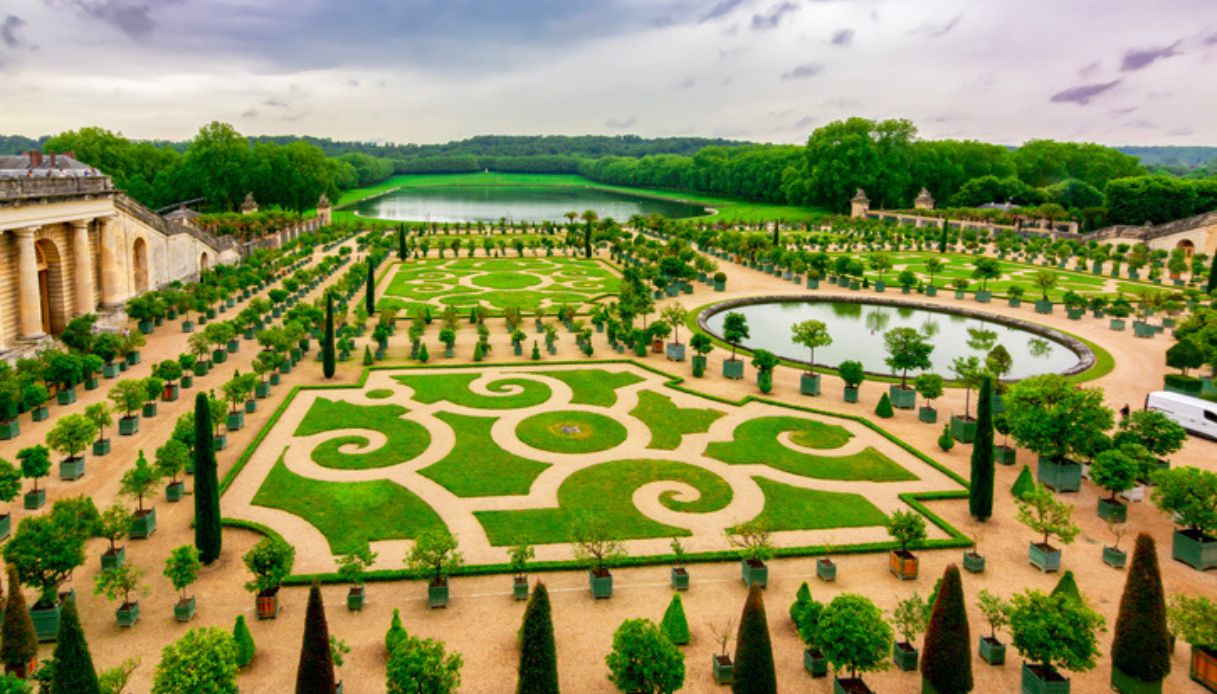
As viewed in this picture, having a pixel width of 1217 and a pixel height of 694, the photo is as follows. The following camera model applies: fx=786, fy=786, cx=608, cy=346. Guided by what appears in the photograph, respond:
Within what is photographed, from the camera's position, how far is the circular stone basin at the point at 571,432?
29.9 meters

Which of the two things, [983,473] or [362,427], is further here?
[362,427]

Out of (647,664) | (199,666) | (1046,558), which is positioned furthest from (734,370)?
(199,666)

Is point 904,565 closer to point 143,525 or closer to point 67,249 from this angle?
point 143,525

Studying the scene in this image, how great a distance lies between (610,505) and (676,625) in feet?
25.1

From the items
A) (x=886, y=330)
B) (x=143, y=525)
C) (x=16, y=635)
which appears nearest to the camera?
(x=16, y=635)

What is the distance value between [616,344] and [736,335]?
7.13 m

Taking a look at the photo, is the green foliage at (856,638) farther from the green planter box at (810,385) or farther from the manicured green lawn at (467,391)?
the green planter box at (810,385)

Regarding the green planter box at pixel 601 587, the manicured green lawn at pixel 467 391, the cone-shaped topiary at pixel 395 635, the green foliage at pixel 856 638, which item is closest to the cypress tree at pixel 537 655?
the cone-shaped topiary at pixel 395 635

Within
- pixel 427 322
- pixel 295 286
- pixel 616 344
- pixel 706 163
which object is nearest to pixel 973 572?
pixel 616 344

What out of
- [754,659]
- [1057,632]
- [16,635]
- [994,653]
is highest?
[1057,632]

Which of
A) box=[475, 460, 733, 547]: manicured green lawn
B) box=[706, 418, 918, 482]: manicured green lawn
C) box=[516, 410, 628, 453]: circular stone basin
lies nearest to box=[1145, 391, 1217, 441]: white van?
box=[706, 418, 918, 482]: manicured green lawn

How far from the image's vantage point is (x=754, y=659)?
14586mm

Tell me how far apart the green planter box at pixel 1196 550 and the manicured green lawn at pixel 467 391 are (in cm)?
2345

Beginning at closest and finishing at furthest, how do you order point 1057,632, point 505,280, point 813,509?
point 1057,632
point 813,509
point 505,280
